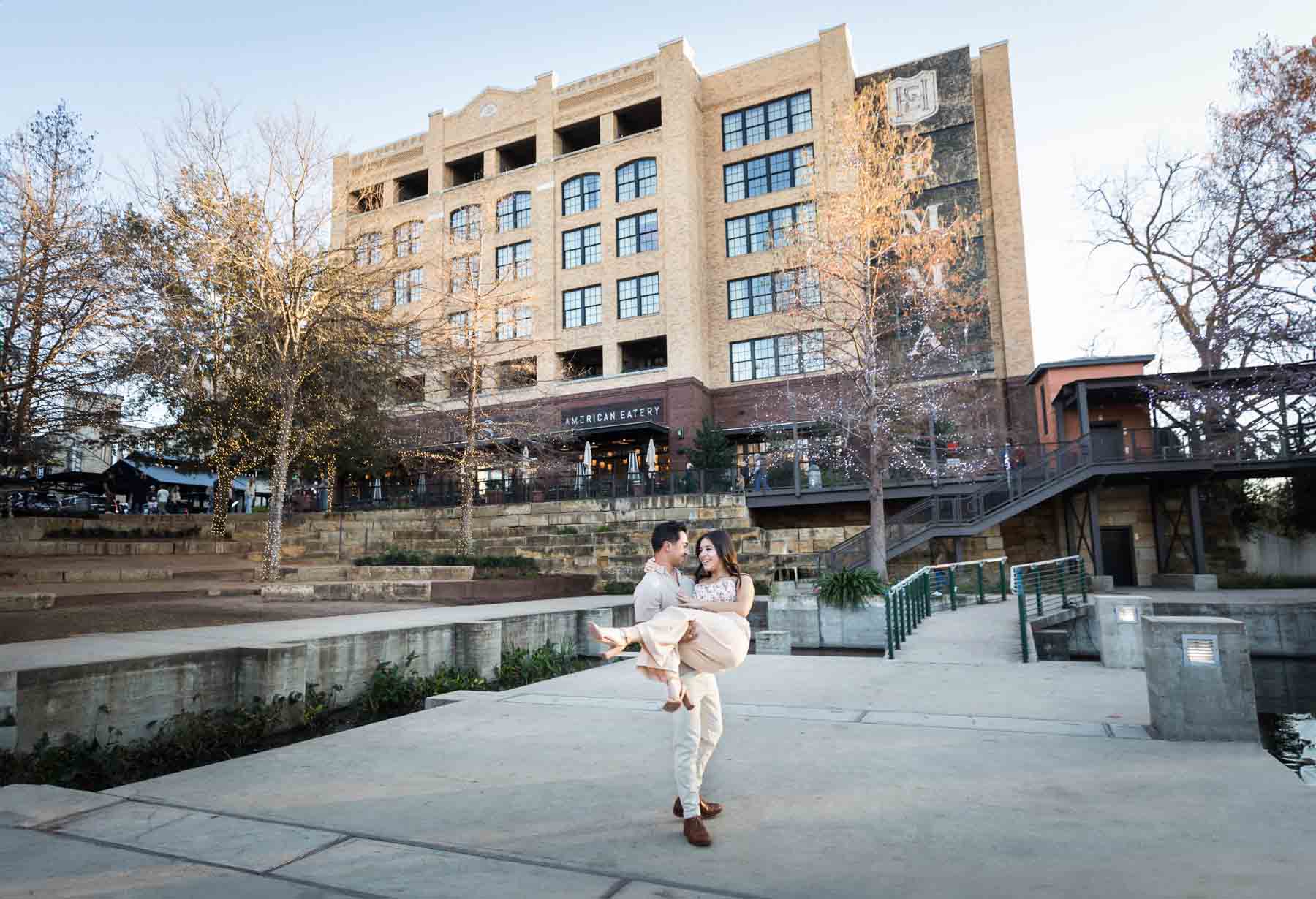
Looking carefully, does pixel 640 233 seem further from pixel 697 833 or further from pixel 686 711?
pixel 697 833

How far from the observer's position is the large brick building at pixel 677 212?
3067 centimetres

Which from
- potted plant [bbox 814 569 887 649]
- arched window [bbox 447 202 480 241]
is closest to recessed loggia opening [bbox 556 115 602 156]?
arched window [bbox 447 202 480 241]

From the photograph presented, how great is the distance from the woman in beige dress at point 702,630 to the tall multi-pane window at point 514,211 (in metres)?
35.5

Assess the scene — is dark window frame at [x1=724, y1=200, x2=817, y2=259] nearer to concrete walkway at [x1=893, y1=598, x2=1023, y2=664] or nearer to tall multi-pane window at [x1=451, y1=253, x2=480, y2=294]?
tall multi-pane window at [x1=451, y1=253, x2=480, y2=294]

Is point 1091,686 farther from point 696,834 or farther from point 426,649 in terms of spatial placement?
point 426,649

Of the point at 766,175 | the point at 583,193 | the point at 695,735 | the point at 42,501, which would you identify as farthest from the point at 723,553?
the point at 42,501

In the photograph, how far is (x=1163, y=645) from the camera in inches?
222

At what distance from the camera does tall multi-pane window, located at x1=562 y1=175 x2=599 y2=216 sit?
118ft

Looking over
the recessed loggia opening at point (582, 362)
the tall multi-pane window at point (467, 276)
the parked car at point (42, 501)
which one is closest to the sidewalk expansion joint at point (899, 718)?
the tall multi-pane window at point (467, 276)

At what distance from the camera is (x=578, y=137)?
3862 cm

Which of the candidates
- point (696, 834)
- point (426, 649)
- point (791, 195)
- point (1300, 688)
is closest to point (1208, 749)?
point (696, 834)

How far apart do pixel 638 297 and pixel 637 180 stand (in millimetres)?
5596

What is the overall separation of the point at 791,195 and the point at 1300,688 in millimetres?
25344

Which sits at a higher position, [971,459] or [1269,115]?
[1269,115]
